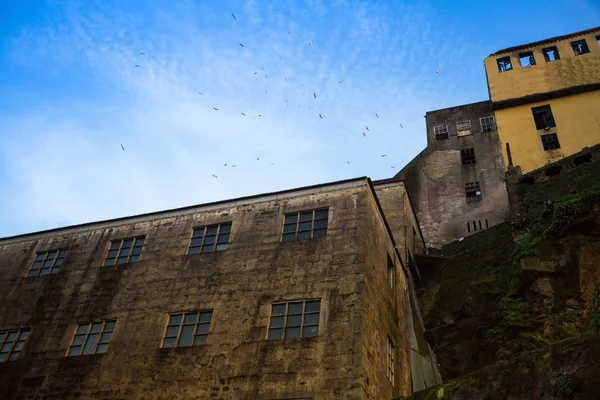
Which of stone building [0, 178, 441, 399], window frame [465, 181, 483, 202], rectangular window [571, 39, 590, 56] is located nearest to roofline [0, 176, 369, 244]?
stone building [0, 178, 441, 399]

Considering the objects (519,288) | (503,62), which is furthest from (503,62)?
(519,288)

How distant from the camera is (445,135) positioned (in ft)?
123

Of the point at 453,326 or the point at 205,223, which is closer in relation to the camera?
the point at 205,223

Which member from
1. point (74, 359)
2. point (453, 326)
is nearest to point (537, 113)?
point (453, 326)

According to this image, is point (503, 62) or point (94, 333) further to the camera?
point (503, 62)

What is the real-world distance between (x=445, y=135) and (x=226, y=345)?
2760 centimetres

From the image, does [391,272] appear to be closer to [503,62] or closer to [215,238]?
[215,238]

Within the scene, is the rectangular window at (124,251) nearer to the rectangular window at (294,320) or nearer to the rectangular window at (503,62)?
the rectangular window at (294,320)

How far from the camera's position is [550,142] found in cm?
3266

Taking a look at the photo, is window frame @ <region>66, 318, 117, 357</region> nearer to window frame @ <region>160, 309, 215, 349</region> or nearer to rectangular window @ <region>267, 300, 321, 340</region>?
window frame @ <region>160, 309, 215, 349</region>

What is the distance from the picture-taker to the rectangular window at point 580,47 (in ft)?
116

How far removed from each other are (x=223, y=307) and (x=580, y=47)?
107ft

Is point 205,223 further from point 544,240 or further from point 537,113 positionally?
point 537,113

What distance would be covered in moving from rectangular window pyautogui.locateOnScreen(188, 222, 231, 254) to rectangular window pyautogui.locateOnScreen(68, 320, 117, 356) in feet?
11.8
